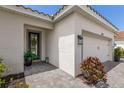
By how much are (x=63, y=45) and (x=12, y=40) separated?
2705mm

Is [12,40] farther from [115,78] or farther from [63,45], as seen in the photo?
[115,78]

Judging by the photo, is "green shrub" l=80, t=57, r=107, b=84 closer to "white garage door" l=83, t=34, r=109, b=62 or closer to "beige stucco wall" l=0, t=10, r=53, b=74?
"white garage door" l=83, t=34, r=109, b=62

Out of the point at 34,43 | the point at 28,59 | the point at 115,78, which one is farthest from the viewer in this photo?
the point at 34,43

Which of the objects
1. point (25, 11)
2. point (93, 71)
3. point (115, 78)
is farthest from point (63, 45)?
point (115, 78)

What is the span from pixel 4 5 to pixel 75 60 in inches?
156

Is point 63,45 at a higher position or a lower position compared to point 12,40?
lower


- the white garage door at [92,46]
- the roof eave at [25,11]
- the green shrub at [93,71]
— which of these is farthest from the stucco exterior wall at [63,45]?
the white garage door at [92,46]

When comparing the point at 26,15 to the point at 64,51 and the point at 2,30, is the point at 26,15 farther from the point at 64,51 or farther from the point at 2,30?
the point at 64,51

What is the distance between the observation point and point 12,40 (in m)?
5.54

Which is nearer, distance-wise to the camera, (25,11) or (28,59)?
(25,11)

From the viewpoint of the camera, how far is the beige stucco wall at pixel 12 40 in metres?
5.25

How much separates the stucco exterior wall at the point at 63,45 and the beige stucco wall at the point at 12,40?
2.19 metres

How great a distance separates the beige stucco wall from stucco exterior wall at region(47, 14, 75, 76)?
2.19 m

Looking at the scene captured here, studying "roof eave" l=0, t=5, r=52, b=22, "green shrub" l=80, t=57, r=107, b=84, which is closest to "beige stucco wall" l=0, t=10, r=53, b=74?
"roof eave" l=0, t=5, r=52, b=22
